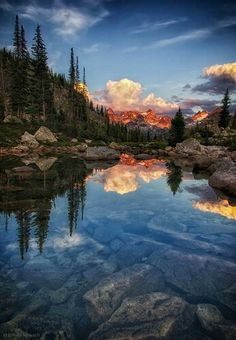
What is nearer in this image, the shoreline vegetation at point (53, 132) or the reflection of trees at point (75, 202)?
the reflection of trees at point (75, 202)

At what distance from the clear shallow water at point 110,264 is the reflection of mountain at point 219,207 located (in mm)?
46

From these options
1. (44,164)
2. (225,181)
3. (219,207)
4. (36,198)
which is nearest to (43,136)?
(44,164)

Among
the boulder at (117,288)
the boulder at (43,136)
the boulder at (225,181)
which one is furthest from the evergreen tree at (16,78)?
the boulder at (117,288)

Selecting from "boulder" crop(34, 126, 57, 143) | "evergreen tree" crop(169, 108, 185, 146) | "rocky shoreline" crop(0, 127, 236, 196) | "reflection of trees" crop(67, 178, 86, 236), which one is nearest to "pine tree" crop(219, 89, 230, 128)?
"evergreen tree" crop(169, 108, 185, 146)

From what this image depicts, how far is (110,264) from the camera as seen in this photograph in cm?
744

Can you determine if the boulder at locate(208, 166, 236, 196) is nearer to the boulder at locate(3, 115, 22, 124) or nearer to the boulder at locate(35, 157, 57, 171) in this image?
the boulder at locate(35, 157, 57, 171)

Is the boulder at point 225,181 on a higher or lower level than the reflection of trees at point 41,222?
higher

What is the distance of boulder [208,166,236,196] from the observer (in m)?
16.9

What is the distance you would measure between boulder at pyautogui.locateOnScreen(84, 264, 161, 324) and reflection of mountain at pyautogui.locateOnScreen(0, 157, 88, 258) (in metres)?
2.64

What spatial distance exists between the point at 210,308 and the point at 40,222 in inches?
266

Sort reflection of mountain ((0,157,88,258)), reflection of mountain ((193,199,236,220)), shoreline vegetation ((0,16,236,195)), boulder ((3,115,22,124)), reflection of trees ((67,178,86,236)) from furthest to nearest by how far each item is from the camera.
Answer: boulder ((3,115,22,124)) < shoreline vegetation ((0,16,236,195)) < reflection of mountain ((193,199,236,220)) < reflection of trees ((67,178,86,236)) < reflection of mountain ((0,157,88,258))

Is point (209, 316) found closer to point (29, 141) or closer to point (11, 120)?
point (29, 141)

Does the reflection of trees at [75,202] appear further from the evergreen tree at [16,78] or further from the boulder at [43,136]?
the evergreen tree at [16,78]

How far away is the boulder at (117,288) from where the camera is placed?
5.52 meters
